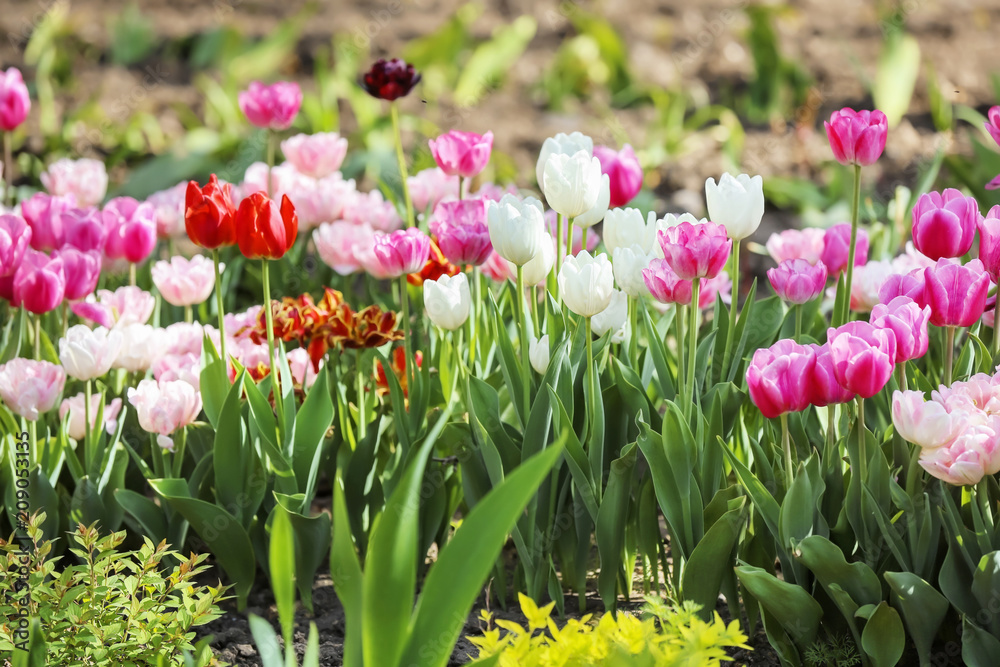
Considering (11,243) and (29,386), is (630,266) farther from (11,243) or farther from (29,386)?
(11,243)

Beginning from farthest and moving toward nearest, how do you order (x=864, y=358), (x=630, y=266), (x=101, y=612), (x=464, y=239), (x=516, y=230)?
(x=464, y=239)
(x=630, y=266)
(x=516, y=230)
(x=101, y=612)
(x=864, y=358)

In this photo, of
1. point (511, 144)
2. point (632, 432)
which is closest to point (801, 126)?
point (511, 144)

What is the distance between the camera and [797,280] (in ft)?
5.84

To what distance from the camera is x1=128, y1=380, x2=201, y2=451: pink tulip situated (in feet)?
5.79

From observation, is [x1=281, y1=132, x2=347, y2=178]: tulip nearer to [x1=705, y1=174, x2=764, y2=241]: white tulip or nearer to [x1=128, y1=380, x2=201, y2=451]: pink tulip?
[x1=128, y1=380, x2=201, y2=451]: pink tulip

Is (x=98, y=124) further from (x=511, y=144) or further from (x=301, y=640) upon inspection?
(x=301, y=640)

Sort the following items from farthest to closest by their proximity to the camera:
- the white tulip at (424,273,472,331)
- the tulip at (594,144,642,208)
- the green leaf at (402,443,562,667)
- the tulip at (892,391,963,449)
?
the tulip at (594,144,642,208), the white tulip at (424,273,472,331), the tulip at (892,391,963,449), the green leaf at (402,443,562,667)

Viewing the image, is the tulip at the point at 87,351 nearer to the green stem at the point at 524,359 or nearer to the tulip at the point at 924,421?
the green stem at the point at 524,359

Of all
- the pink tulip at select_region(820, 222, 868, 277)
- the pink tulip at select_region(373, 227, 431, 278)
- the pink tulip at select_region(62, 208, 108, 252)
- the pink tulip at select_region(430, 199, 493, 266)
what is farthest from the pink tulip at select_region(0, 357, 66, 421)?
the pink tulip at select_region(820, 222, 868, 277)

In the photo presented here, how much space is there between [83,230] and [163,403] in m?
0.68

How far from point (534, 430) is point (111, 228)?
1.24 m

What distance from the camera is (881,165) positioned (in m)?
4.50

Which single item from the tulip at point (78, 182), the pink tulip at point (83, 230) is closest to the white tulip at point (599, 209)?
the pink tulip at point (83, 230)

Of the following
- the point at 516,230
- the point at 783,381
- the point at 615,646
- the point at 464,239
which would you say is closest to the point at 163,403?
the point at 464,239
